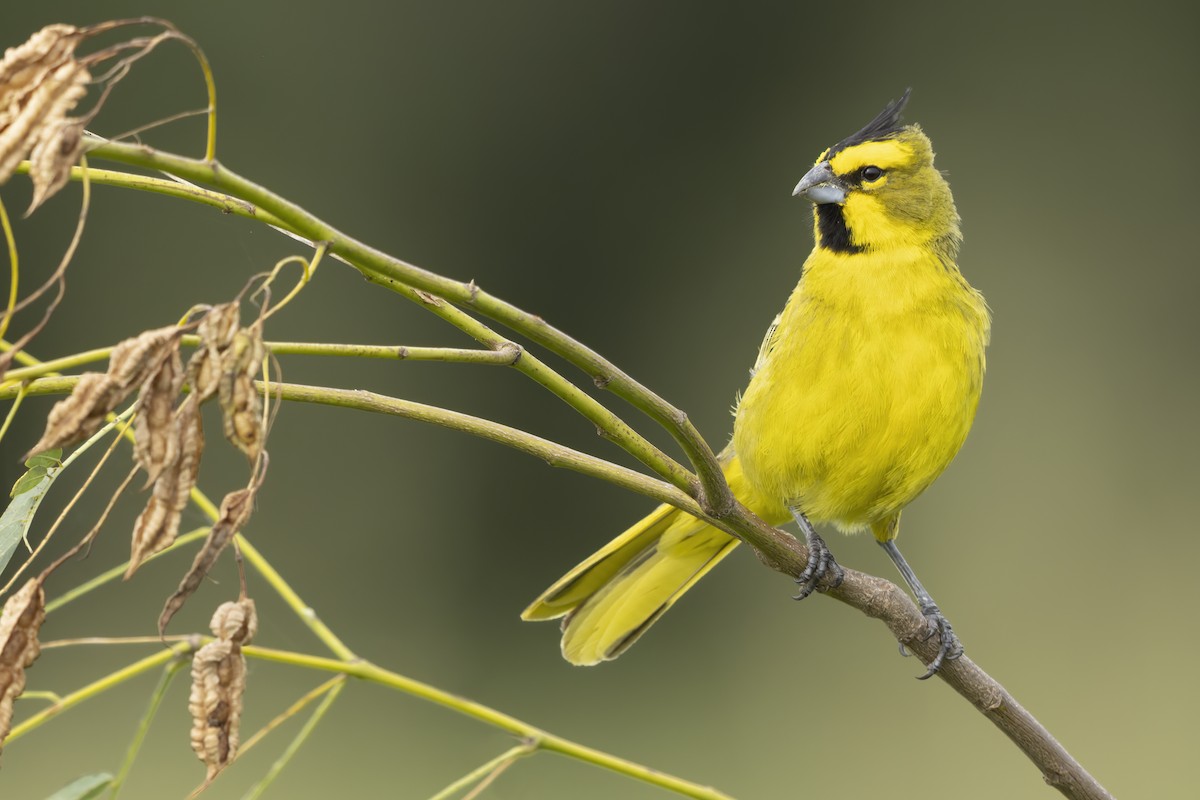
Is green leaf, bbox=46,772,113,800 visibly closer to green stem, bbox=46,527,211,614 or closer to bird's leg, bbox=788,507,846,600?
green stem, bbox=46,527,211,614

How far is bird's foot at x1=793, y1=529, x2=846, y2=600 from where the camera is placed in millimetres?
1970

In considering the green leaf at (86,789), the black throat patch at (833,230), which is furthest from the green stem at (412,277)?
the black throat patch at (833,230)

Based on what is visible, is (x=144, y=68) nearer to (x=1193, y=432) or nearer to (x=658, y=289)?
(x=658, y=289)

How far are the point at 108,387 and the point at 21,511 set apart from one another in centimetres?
35

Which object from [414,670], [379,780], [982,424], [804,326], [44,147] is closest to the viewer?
[44,147]

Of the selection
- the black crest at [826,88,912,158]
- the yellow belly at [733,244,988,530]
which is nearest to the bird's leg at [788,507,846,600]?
the yellow belly at [733,244,988,530]

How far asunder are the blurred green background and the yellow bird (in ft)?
9.26

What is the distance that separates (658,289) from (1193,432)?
7.99ft

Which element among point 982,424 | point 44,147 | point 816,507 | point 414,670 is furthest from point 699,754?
point 44,147

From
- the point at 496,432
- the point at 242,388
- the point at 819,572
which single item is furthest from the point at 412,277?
the point at 819,572

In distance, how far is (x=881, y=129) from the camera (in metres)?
2.67

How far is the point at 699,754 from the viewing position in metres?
5.18

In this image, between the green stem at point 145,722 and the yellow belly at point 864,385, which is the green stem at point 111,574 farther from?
the yellow belly at point 864,385

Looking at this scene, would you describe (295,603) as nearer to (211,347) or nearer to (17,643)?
(17,643)
